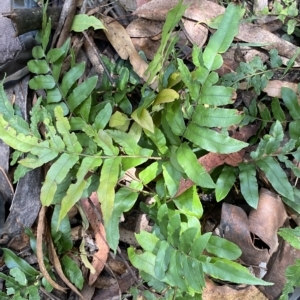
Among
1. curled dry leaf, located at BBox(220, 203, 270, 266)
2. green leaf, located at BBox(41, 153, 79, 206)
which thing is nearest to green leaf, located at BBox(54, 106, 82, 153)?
green leaf, located at BBox(41, 153, 79, 206)

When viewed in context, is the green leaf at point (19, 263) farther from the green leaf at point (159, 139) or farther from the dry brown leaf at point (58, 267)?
the green leaf at point (159, 139)

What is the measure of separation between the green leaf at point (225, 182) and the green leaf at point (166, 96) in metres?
0.39

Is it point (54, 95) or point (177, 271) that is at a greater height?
point (54, 95)

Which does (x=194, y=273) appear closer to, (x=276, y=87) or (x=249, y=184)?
(x=249, y=184)

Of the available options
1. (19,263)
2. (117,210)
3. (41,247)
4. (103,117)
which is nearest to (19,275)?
(19,263)

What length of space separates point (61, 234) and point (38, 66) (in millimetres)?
705

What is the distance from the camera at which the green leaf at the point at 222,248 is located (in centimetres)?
150

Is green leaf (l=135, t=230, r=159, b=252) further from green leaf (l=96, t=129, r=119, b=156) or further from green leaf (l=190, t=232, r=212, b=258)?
green leaf (l=96, t=129, r=119, b=156)

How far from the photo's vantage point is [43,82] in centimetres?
173

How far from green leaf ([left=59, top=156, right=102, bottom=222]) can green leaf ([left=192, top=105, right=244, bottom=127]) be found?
38 cm

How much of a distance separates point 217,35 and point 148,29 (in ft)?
1.66

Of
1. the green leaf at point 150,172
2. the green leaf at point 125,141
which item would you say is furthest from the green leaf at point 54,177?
the green leaf at point 150,172

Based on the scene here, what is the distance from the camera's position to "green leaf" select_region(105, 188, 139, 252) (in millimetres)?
1520

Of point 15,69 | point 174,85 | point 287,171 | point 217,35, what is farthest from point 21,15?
point 287,171
